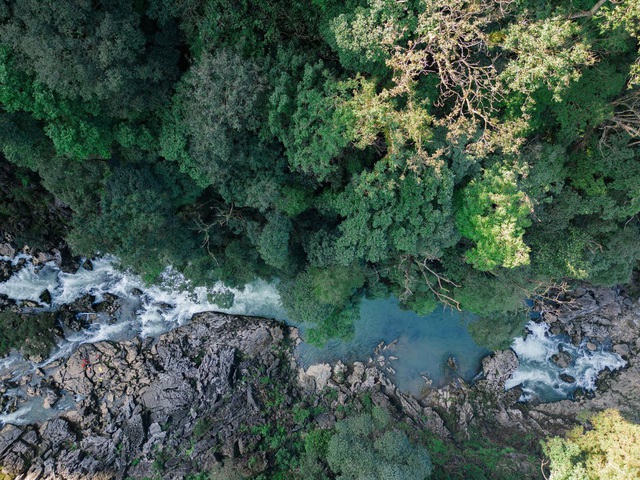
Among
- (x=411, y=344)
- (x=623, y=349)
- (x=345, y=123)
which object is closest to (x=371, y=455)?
(x=411, y=344)

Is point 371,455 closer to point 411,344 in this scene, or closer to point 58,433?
point 411,344

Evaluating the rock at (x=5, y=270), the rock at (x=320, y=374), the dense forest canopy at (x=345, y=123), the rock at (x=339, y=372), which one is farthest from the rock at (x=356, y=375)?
the rock at (x=5, y=270)

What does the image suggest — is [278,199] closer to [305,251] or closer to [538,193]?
[305,251]

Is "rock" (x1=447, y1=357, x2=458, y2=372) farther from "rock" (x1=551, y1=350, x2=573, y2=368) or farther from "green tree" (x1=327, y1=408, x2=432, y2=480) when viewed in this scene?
"green tree" (x1=327, y1=408, x2=432, y2=480)

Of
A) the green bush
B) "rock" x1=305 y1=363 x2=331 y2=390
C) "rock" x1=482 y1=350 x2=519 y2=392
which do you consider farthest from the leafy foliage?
the green bush

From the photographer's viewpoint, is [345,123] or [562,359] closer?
[345,123]
